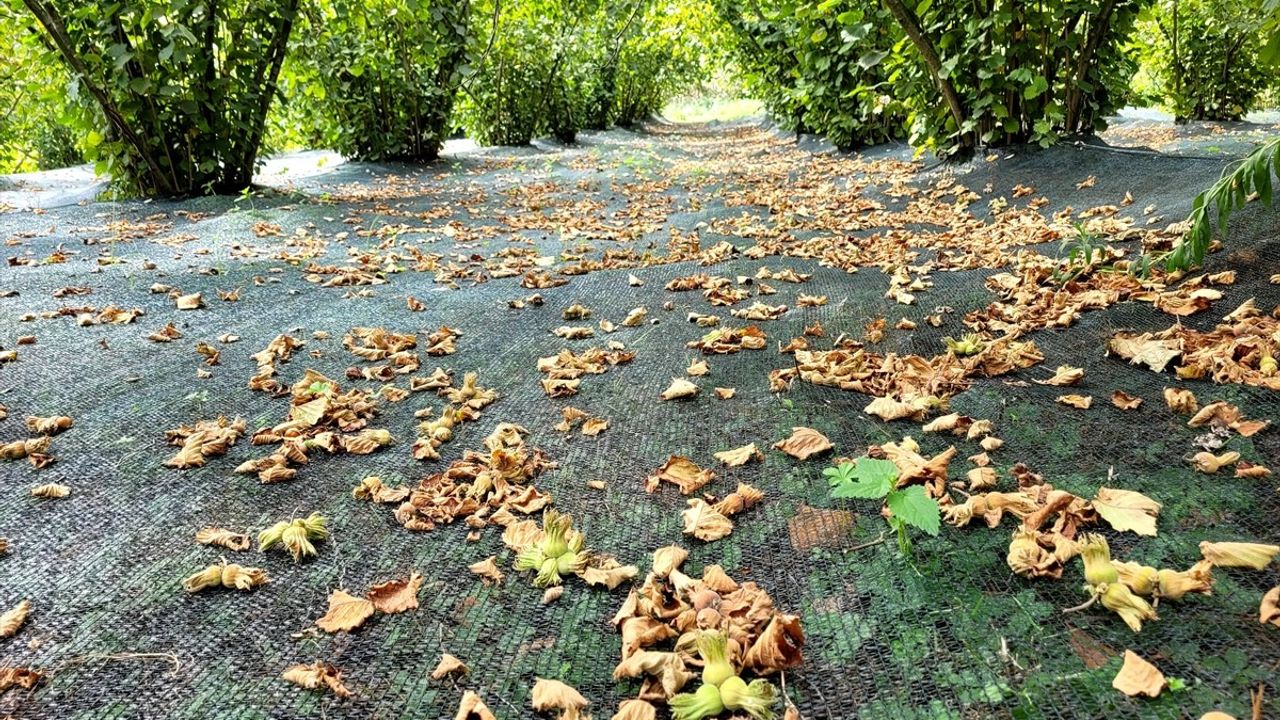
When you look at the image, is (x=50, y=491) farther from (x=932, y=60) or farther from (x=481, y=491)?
(x=932, y=60)

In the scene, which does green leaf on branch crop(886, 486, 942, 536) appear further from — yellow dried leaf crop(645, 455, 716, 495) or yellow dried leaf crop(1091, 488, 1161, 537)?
yellow dried leaf crop(645, 455, 716, 495)

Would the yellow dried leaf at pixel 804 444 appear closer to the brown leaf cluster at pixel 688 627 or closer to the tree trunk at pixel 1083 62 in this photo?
the brown leaf cluster at pixel 688 627

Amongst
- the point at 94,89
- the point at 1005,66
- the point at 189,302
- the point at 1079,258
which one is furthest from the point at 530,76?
the point at 1079,258

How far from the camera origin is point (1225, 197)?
199 cm

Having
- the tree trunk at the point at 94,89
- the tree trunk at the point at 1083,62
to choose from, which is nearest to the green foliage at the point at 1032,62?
the tree trunk at the point at 1083,62

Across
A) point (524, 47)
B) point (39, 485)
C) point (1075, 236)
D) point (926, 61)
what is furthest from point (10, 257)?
point (524, 47)

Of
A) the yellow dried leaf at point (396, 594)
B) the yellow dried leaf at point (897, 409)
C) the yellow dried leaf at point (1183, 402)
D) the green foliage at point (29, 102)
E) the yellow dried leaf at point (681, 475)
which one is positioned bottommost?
the yellow dried leaf at point (396, 594)

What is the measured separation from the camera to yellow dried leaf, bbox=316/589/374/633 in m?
1.10

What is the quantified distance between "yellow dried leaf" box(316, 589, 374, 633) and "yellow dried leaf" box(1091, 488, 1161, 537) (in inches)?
47.5

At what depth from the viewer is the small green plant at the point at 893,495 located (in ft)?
3.52

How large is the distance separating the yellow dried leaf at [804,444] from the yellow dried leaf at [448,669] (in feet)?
2.61

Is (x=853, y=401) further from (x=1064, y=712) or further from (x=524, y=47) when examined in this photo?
(x=524, y=47)

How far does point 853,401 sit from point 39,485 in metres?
1.79

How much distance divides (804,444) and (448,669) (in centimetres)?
85
